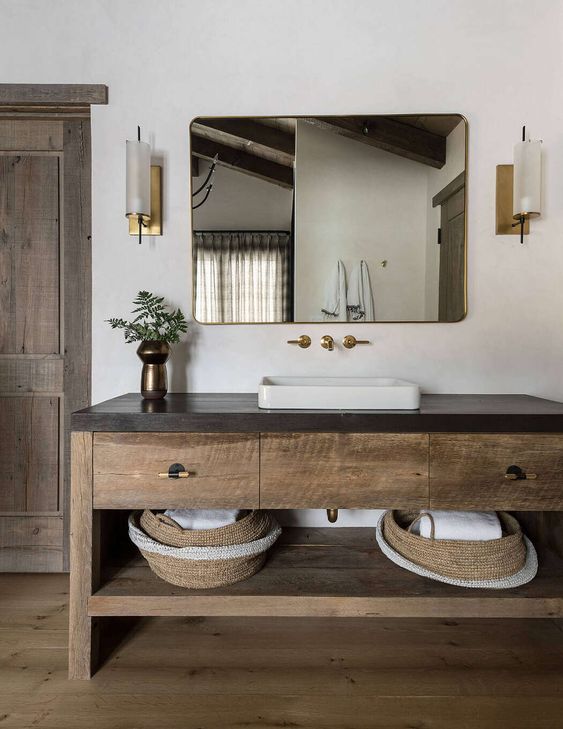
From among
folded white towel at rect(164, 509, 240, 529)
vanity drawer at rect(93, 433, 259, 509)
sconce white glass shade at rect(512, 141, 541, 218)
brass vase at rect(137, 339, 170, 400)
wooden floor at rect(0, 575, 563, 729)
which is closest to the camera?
wooden floor at rect(0, 575, 563, 729)

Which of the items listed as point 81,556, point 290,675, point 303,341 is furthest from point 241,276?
point 290,675

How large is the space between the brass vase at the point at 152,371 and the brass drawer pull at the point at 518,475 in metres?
1.13

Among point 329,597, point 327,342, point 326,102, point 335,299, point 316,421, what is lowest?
point 329,597

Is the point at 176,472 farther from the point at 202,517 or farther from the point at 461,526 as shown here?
the point at 461,526

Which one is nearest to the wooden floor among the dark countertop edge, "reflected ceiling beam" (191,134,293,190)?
the dark countertop edge

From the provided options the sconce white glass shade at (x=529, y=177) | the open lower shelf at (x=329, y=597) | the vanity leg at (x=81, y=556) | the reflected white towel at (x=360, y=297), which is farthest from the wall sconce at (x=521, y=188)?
the vanity leg at (x=81, y=556)

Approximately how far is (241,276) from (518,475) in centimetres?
118

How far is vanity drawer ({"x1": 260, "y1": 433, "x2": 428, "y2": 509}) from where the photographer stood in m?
1.36

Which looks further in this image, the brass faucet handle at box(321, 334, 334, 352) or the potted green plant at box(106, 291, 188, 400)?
the brass faucet handle at box(321, 334, 334, 352)

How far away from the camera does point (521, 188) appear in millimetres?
1771

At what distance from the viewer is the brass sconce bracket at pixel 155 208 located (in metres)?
1.88

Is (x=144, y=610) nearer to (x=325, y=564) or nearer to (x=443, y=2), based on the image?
(x=325, y=564)

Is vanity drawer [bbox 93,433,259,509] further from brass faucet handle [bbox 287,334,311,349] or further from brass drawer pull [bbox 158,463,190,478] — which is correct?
brass faucet handle [bbox 287,334,311,349]

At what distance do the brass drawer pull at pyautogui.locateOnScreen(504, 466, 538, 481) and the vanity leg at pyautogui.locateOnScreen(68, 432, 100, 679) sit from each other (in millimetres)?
1200
